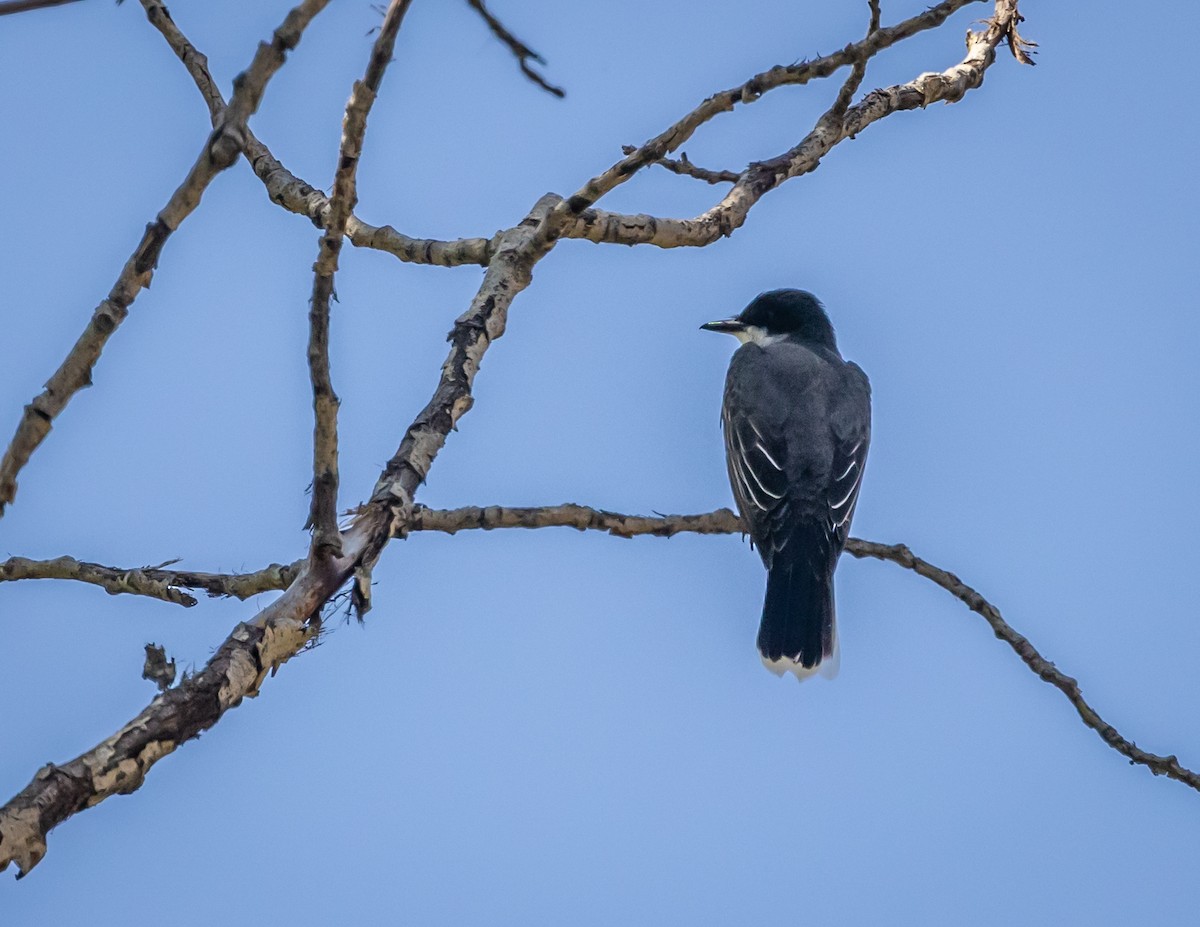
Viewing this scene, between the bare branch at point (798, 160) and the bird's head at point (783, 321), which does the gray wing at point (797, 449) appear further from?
the bare branch at point (798, 160)

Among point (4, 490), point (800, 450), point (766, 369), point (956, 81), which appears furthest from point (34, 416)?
point (766, 369)

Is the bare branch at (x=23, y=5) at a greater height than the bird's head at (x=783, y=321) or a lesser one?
lesser

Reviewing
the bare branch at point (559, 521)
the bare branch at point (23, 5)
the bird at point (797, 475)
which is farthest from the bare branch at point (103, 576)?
the bird at point (797, 475)

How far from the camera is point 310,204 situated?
483 cm

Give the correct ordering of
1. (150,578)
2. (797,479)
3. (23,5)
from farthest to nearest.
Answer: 1. (797,479)
2. (150,578)
3. (23,5)

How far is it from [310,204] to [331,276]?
2.07 m

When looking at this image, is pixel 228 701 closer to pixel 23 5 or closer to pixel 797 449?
pixel 23 5

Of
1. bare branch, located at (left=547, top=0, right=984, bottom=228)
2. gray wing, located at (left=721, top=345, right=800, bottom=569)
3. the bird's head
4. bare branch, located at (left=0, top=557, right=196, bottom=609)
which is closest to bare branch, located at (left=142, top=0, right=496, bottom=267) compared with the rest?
bare branch, located at (left=547, top=0, right=984, bottom=228)

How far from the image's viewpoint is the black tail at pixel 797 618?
700cm

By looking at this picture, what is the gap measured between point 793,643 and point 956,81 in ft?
9.36

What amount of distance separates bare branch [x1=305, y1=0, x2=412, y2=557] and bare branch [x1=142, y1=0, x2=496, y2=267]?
154 cm

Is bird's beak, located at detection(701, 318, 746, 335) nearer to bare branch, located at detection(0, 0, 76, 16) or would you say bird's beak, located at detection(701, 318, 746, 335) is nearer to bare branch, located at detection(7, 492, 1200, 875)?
bare branch, located at detection(7, 492, 1200, 875)

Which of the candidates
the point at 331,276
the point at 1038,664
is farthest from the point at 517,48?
the point at 1038,664

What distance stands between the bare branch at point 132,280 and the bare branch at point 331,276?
9.5 inches
